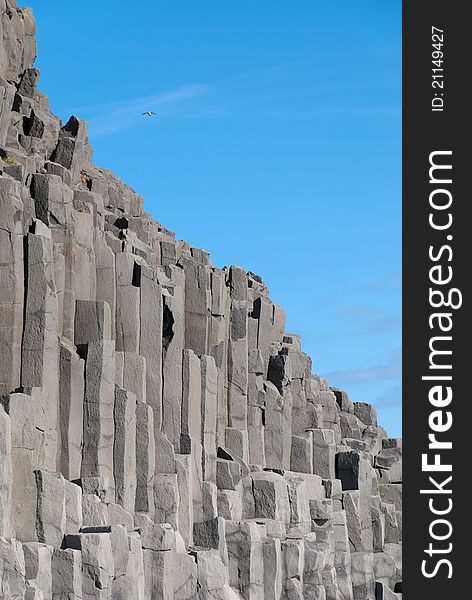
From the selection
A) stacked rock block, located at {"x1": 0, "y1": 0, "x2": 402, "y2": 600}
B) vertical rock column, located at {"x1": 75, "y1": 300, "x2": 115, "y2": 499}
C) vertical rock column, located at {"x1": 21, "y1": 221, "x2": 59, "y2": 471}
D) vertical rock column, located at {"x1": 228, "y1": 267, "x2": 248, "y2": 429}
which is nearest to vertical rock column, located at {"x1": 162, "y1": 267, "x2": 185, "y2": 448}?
stacked rock block, located at {"x1": 0, "y1": 0, "x2": 402, "y2": 600}

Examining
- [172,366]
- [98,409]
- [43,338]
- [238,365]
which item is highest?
[238,365]

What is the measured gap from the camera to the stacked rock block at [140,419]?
86.5ft

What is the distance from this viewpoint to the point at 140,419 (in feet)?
102

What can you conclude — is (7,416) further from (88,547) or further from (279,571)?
(279,571)

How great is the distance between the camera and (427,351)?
80.1 feet

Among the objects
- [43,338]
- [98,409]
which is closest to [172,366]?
[98,409]

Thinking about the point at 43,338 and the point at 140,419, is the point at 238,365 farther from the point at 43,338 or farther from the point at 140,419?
the point at 43,338

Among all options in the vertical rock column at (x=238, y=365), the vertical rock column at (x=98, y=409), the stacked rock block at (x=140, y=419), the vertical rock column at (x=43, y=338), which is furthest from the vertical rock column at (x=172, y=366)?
the vertical rock column at (x=43, y=338)

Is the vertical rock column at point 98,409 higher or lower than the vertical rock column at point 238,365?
lower

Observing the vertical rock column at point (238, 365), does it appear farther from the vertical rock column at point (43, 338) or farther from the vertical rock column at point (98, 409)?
the vertical rock column at point (43, 338)

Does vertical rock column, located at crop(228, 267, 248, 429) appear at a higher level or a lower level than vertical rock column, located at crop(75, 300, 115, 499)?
higher

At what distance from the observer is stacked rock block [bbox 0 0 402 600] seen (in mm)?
26375

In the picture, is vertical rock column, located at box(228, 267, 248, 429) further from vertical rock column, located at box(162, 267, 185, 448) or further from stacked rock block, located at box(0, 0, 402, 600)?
vertical rock column, located at box(162, 267, 185, 448)

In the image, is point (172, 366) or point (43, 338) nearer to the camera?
point (43, 338)
